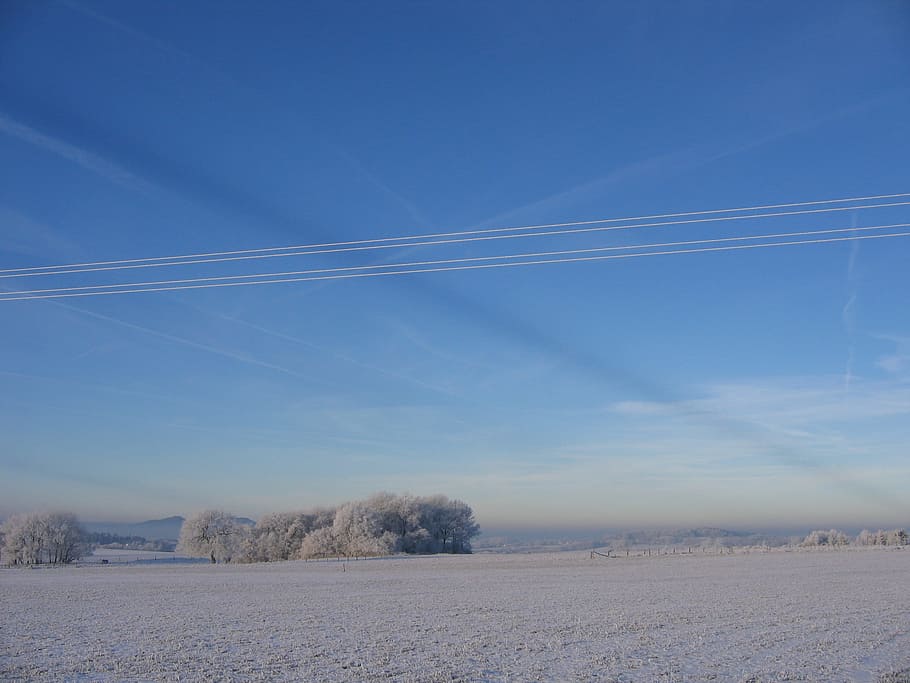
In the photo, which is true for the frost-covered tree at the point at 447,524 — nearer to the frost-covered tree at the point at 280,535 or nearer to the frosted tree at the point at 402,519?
the frosted tree at the point at 402,519

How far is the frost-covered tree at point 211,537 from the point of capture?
106000 millimetres

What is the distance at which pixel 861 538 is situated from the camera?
139000 mm

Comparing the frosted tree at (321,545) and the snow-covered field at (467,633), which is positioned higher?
the snow-covered field at (467,633)

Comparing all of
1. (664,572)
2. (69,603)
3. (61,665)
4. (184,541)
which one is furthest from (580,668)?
(184,541)

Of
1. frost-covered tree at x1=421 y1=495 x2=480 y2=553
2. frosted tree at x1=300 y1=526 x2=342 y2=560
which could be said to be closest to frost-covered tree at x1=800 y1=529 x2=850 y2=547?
frost-covered tree at x1=421 y1=495 x2=480 y2=553

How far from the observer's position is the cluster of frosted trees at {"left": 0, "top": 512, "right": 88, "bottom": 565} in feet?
292

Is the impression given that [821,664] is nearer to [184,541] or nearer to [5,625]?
[5,625]

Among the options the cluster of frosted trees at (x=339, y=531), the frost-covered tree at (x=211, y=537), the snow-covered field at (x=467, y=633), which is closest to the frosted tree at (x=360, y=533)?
the cluster of frosted trees at (x=339, y=531)

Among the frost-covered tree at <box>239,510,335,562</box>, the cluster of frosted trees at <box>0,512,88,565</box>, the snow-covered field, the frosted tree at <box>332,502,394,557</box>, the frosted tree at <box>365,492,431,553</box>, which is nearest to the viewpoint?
the snow-covered field

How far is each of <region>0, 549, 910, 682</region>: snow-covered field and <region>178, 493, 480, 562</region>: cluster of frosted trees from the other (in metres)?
65.0

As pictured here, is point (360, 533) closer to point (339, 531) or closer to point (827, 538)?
point (339, 531)

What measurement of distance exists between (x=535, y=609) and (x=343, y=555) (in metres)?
76.0

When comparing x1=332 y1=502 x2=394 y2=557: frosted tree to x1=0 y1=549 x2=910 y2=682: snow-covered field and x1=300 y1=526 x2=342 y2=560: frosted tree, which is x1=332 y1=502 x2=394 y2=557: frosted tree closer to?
x1=300 y1=526 x2=342 y2=560: frosted tree

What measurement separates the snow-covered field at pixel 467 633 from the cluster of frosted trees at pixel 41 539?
62.6 m
